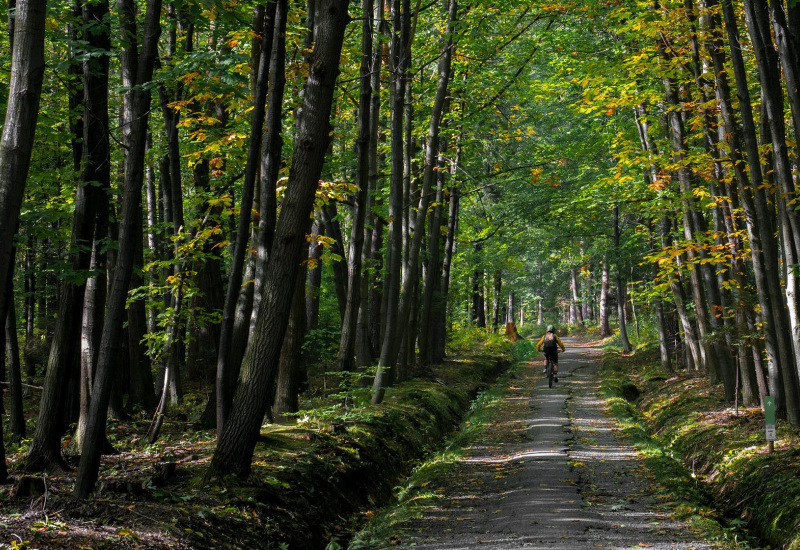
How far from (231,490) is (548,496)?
380 centimetres

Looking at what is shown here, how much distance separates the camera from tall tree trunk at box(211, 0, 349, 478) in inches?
294

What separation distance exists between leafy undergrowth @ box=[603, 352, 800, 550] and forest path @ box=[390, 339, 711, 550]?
387mm

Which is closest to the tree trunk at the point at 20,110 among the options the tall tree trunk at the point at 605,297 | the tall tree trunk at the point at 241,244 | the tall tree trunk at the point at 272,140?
the tall tree trunk at the point at 241,244

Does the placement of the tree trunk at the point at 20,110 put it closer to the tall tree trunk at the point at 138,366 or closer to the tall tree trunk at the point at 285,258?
the tall tree trunk at the point at 285,258

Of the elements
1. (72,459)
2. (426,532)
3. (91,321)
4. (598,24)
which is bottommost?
(426,532)

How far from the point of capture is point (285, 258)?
24.8 feet

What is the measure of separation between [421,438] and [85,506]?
24.9 feet

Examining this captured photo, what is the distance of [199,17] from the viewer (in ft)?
27.5

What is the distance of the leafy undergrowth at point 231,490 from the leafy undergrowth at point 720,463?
391 cm

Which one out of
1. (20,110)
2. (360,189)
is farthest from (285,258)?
(360,189)

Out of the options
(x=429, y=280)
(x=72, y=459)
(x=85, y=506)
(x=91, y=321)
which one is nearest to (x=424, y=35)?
(x=429, y=280)

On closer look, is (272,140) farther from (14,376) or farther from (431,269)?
(431,269)

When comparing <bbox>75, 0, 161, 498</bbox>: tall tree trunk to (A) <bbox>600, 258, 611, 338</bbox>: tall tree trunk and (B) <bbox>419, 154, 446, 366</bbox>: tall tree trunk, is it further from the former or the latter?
(A) <bbox>600, 258, 611, 338</bbox>: tall tree trunk

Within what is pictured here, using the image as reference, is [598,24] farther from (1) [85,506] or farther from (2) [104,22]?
(1) [85,506]
